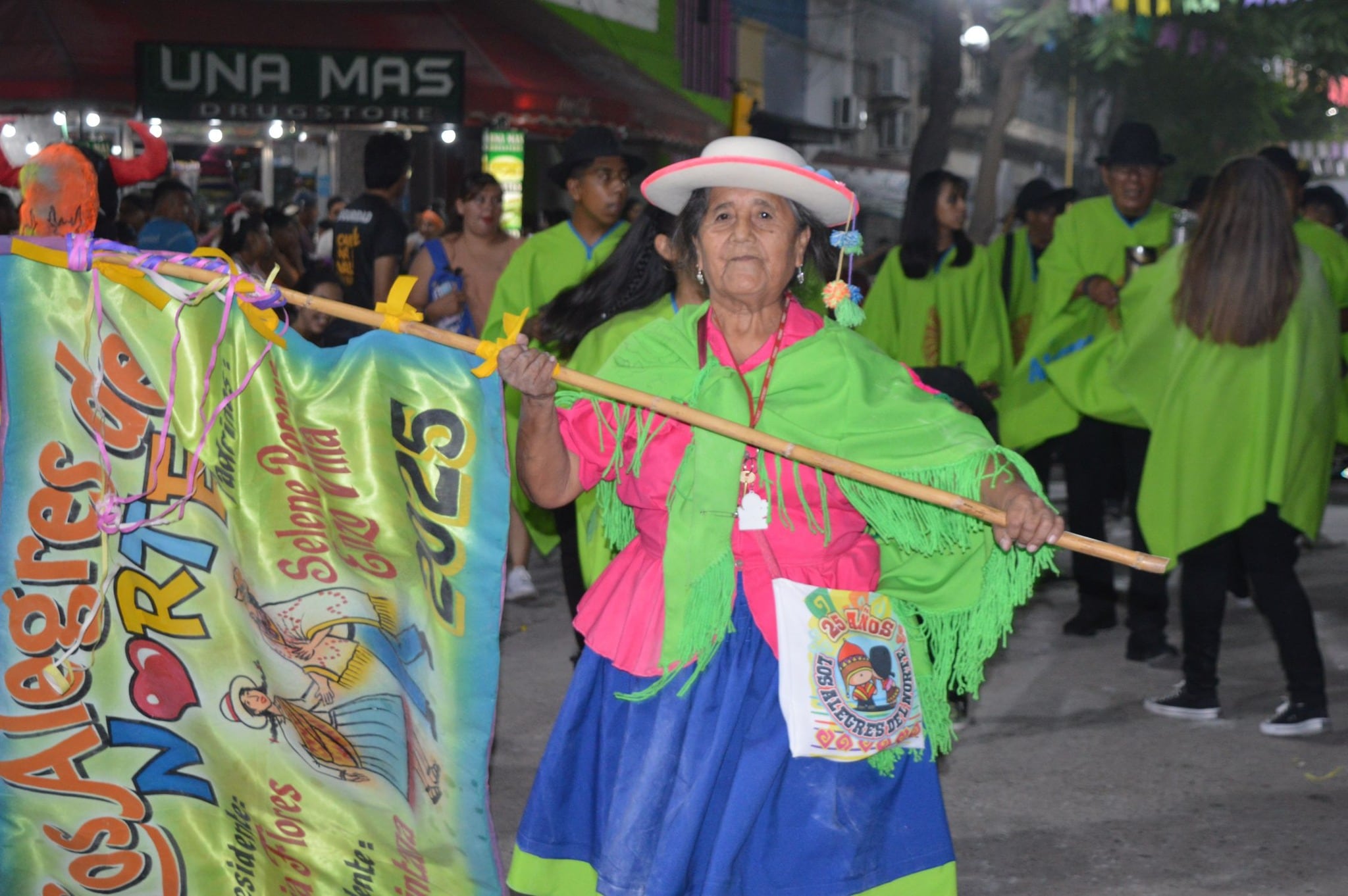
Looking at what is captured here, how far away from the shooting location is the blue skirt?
3092mm

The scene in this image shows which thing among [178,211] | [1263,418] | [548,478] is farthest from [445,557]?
[178,211]

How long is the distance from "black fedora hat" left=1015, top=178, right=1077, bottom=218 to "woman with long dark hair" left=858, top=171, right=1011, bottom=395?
2.04 metres

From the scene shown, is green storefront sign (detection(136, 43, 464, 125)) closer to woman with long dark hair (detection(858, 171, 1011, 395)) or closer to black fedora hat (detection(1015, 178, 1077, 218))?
black fedora hat (detection(1015, 178, 1077, 218))

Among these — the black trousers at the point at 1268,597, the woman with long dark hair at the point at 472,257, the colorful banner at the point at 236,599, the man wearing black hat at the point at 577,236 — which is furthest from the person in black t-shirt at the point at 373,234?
the colorful banner at the point at 236,599

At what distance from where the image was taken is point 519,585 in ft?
25.4

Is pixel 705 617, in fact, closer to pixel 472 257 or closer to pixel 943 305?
pixel 943 305

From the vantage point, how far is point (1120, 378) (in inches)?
245

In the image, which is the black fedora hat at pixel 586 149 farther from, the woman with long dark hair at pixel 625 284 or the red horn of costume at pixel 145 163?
the red horn of costume at pixel 145 163

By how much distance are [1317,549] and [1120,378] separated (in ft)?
12.5

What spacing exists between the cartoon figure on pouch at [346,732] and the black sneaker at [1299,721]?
3646 millimetres

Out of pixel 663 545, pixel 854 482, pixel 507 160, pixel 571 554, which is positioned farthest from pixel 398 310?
pixel 507 160

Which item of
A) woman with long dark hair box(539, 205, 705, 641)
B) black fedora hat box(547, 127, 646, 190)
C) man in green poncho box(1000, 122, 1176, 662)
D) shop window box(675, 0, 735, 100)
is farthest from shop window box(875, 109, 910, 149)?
woman with long dark hair box(539, 205, 705, 641)

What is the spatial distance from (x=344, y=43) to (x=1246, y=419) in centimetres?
1024

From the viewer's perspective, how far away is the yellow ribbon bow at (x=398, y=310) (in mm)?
3160
